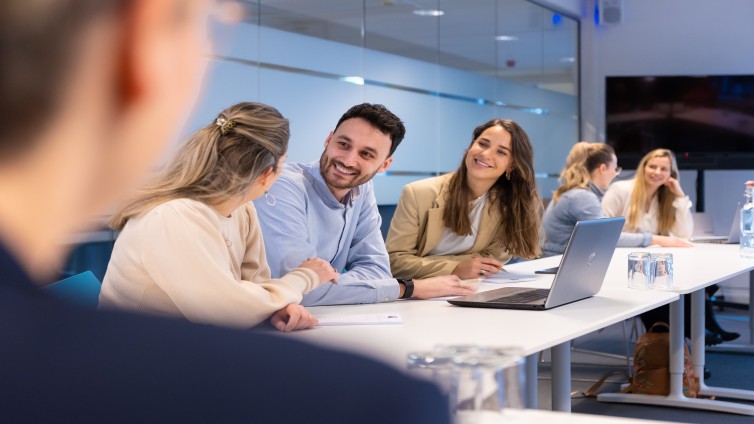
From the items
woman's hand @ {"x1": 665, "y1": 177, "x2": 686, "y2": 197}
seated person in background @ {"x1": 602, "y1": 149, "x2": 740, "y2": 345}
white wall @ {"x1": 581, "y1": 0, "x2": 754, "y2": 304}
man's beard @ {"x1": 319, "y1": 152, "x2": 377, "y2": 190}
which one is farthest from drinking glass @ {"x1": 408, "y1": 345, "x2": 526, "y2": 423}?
white wall @ {"x1": 581, "y1": 0, "x2": 754, "y2": 304}

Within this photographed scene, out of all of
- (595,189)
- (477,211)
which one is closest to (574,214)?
(595,189)

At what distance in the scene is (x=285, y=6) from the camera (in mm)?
5242

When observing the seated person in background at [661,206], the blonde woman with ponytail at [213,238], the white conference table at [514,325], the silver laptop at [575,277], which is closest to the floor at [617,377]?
the seated person in background at [661,206]

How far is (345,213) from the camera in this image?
10.5 feet

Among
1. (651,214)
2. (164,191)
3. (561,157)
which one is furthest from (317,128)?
(561,157)

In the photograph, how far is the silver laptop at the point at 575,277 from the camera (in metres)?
2.55

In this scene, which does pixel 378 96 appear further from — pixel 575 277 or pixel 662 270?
pixel 575 277

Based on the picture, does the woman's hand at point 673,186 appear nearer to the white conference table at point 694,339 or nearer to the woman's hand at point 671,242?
the woman's hand at point 671,242

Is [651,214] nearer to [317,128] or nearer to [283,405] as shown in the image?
[317,128]

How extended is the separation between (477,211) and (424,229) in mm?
248

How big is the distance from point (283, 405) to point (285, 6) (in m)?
5.16

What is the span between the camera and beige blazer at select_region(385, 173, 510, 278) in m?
3.80

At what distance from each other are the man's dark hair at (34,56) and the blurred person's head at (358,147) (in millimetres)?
2877

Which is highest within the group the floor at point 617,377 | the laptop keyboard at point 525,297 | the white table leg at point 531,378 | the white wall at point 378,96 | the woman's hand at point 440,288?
the white wall at point 378,96
